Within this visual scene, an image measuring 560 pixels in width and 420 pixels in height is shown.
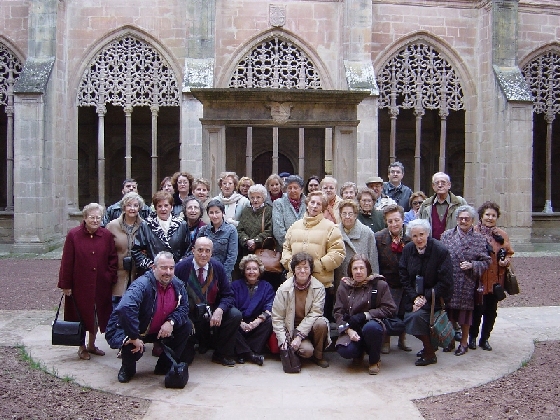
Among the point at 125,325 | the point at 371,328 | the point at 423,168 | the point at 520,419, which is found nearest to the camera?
the point at 520,419

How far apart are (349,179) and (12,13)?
953 cm

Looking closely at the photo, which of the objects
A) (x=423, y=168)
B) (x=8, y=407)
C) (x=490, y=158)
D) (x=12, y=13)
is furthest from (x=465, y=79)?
(x=8, y=407)

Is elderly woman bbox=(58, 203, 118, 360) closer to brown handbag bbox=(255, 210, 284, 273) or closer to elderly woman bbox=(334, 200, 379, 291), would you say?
brown handbag bbox=(255, 210, 284, 273)

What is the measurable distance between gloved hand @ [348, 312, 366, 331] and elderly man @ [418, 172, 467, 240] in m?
1.54

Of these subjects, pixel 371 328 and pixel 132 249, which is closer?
pixel 371 328

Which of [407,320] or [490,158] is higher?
[490,158]

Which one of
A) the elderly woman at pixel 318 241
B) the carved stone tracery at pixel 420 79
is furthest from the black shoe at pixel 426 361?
the carved stone tracery at pixel 420 79

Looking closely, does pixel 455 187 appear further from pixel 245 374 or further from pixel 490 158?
pixel 245 374

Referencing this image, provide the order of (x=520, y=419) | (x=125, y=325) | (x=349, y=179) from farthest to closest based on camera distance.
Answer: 1. (x=349, y=179)
2. (x=125, y=325)
3. (x=520, y=419)

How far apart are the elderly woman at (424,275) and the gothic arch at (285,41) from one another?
894 centimetres

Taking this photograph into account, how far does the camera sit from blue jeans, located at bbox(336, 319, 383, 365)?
524cm

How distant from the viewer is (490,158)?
14250mm

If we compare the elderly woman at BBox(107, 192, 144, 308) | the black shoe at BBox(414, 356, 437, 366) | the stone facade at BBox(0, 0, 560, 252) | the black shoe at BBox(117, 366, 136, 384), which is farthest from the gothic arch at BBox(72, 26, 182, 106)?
the black shoe at BBox(414, 356, 437, 366)

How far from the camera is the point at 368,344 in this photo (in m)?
5.28
